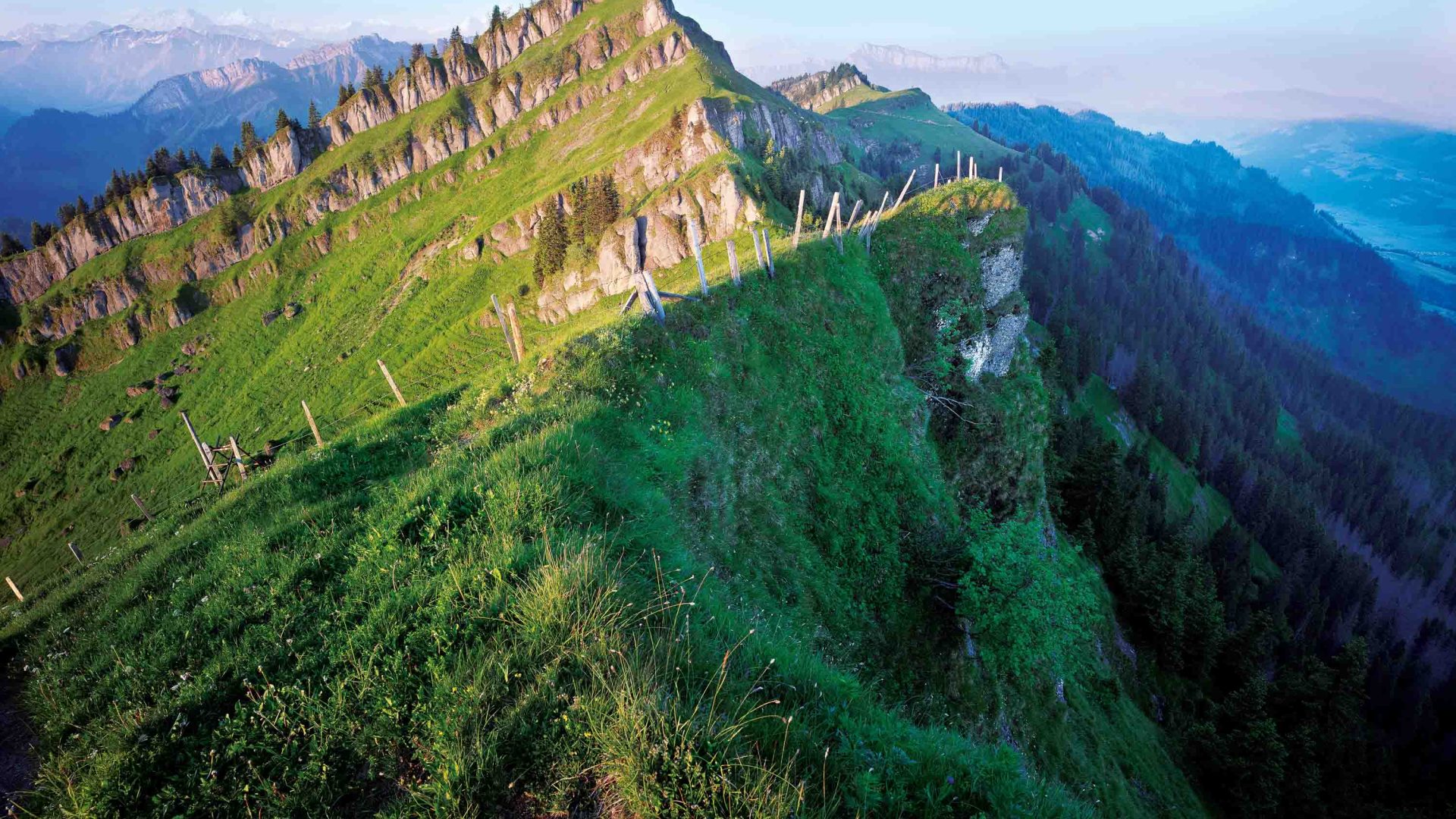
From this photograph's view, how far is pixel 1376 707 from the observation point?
193 ft

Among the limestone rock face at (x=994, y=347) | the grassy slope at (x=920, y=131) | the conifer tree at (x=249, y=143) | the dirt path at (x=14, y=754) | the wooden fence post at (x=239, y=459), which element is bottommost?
the limestone rock face at (x=994, y=347)

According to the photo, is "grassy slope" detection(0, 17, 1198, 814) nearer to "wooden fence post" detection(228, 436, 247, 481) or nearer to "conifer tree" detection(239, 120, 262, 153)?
"wooden fence post" detection(228, 436, 247, 481)

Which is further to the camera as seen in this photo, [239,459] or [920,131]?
[920,131]

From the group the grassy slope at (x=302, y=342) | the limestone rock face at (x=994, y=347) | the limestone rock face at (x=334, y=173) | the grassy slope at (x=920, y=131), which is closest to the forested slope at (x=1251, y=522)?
the grassy slope at (x=920, y=131)

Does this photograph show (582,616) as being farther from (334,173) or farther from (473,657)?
(334,173)

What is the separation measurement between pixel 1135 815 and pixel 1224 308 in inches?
8714

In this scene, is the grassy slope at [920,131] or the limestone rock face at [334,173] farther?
the grassy slope at [920,131]

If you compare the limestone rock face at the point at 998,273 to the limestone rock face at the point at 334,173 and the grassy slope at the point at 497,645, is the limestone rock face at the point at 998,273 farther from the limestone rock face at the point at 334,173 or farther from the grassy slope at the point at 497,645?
the limestone rock face at the point at 334,173

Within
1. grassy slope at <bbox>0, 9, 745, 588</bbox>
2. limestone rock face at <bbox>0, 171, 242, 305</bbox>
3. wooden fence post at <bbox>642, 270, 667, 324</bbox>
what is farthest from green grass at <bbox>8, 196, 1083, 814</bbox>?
limestone rock face at <bbox>0, 171, 242, 305</bbox>

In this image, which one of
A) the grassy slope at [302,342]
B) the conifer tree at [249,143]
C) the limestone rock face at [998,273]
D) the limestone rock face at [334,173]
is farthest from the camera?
the conifer tree at [249,143]

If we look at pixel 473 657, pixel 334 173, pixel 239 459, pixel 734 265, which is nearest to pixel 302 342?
pixel 334 173

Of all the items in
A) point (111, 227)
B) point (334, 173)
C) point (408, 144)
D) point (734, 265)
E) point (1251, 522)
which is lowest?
point (1251, 522)

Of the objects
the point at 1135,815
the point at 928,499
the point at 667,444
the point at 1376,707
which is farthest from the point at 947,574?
the point at 1376,707

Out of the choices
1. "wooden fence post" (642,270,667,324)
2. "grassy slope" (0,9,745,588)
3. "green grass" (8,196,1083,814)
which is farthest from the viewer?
"grassy slope" (0,9,745,588)
